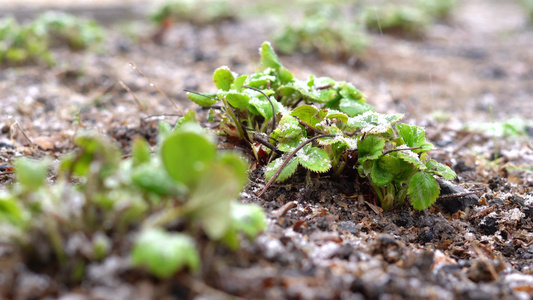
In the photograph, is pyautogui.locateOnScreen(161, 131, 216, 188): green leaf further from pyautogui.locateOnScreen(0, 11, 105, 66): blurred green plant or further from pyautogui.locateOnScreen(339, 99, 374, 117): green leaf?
pyautogui.locateOnScreen(0, 11, 105, 66): blurred green plant

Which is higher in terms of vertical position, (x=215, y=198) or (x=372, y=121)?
(x=372, y=121)

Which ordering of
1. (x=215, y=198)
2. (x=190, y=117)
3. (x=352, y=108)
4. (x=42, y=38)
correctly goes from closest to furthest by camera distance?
(x=215, y=198)
(x=190, y=117)
(x=352, y=108)
(x=42, y=38)

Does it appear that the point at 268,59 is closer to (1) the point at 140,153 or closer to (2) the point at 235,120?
(2) the point at 235,120

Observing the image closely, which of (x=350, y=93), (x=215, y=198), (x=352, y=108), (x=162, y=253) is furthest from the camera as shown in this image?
(x=350, y=93)

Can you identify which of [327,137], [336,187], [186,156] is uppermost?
[327,137]

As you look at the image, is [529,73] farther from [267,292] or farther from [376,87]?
[267,292]

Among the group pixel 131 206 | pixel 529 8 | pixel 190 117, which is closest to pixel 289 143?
pixel 190 117

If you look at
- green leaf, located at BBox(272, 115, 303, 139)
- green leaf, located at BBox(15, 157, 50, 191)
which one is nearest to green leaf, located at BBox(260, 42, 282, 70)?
green leaf, located at BBox(272, 115, 303, 139)

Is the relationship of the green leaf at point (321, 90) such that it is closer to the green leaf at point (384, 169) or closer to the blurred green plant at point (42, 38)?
the green leaf at point (384, 169)
